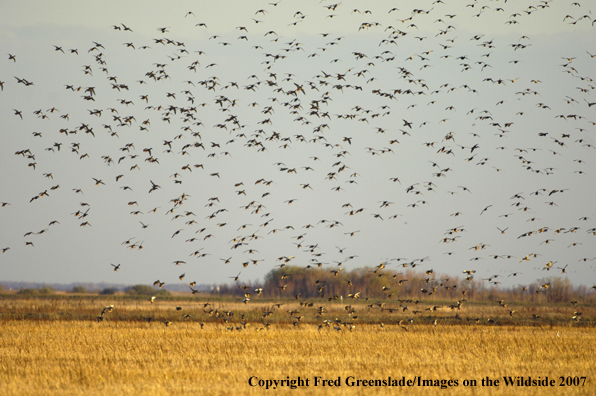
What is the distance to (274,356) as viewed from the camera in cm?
2270

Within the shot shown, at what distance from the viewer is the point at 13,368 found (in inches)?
766

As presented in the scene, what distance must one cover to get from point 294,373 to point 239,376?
6.20 ft

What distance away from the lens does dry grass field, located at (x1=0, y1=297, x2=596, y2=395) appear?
672 inches
